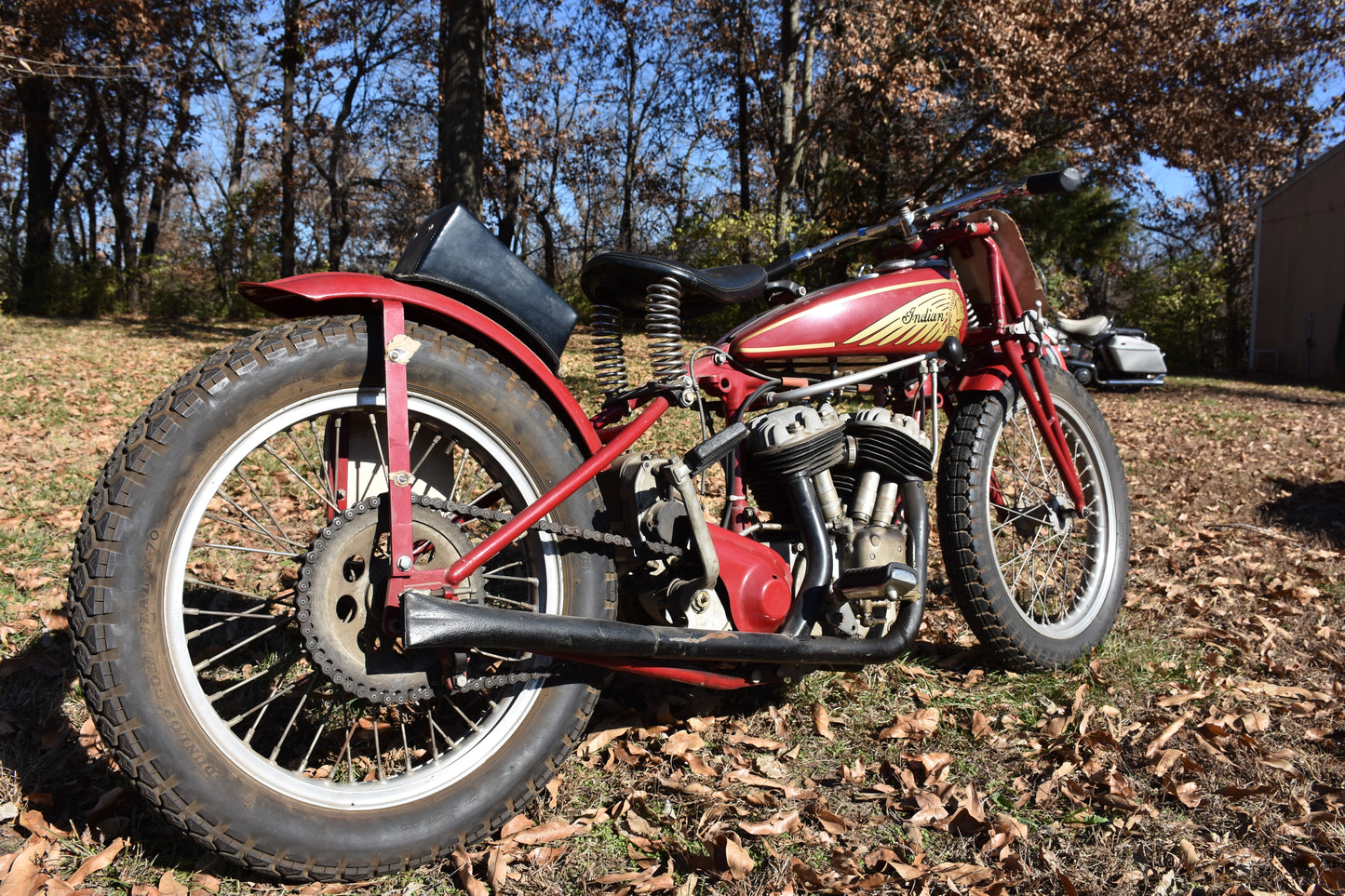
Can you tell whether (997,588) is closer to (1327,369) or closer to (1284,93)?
(1327,369)

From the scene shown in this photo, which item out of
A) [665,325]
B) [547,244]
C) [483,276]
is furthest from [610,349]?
[547,244]

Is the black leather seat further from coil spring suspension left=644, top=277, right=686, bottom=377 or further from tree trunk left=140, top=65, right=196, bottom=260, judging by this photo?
tree trunk left=140, top=65, right=196, bottom=260

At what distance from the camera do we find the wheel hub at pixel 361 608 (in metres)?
1.83

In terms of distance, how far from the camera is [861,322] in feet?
8.45

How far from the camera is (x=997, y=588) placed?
2.79 metres

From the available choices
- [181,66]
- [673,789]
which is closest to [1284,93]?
[673,789]

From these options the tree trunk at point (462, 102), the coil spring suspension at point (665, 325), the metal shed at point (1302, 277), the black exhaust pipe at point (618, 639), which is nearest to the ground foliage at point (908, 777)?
the black exhaust pipe at point (618, 639)

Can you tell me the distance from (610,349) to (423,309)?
2.14ft

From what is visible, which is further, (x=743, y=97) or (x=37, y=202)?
(x=743, y=97)

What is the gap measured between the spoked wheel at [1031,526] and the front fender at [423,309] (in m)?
1.36

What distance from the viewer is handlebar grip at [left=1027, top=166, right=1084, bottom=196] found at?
2738mm

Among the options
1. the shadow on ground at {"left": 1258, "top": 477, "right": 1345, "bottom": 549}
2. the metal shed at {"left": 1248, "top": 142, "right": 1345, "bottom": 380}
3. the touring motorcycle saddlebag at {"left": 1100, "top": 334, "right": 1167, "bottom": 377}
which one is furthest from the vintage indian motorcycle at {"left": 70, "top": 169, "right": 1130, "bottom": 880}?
the metal shed at {"left": 1248, "top": 142, "right": 1345, "bottom": 380}

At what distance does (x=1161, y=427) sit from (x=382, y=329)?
919cm

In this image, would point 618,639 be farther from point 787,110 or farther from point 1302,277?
point 1302,277
